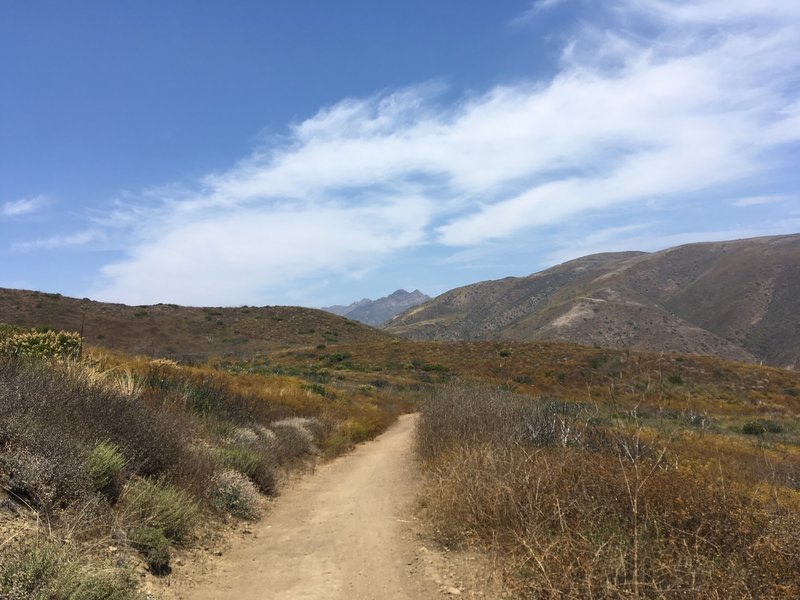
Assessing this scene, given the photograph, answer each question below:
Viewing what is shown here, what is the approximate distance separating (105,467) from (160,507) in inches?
29.8

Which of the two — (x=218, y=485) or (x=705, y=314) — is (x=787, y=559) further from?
(x=705, y=314)

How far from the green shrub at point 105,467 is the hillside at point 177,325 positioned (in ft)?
124

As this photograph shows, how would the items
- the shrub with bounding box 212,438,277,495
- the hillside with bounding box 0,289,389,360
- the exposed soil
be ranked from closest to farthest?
the exposed soil, the shrub with bounding box 212,438,277,495, the hillside with bounding box 0,289,389,360

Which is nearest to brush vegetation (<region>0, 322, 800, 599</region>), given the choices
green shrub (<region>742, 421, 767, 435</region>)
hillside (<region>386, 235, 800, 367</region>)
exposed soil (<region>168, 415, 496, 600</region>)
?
exposed soil (<region>168, 415, 496, 600</region>)

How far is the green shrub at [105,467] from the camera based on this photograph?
18.1 ft

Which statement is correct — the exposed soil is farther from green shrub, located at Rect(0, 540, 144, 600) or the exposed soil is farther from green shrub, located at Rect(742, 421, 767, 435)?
green shrub, located at Rect(742, 421, 767, 435)

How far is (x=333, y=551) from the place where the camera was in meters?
6.66

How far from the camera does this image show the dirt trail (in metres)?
5.42

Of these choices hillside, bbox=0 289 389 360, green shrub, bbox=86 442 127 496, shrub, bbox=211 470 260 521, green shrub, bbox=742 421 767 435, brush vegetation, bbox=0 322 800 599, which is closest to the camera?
brush vegetation, bbox=0 322 800 599

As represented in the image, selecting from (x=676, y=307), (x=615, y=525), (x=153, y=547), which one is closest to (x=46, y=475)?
(x=153, y=547)

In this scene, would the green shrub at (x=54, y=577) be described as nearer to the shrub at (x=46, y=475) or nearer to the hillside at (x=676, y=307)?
the shrub at (x=46, y=475)

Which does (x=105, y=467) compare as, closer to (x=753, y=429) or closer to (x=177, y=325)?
(x=753, y=429)

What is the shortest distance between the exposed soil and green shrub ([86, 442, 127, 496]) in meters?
1.29

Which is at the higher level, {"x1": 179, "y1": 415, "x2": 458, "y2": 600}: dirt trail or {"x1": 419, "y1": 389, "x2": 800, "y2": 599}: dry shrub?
{"x1": 419, "y1": 389, "x2": 800, "y2": 599}: dry shrub
